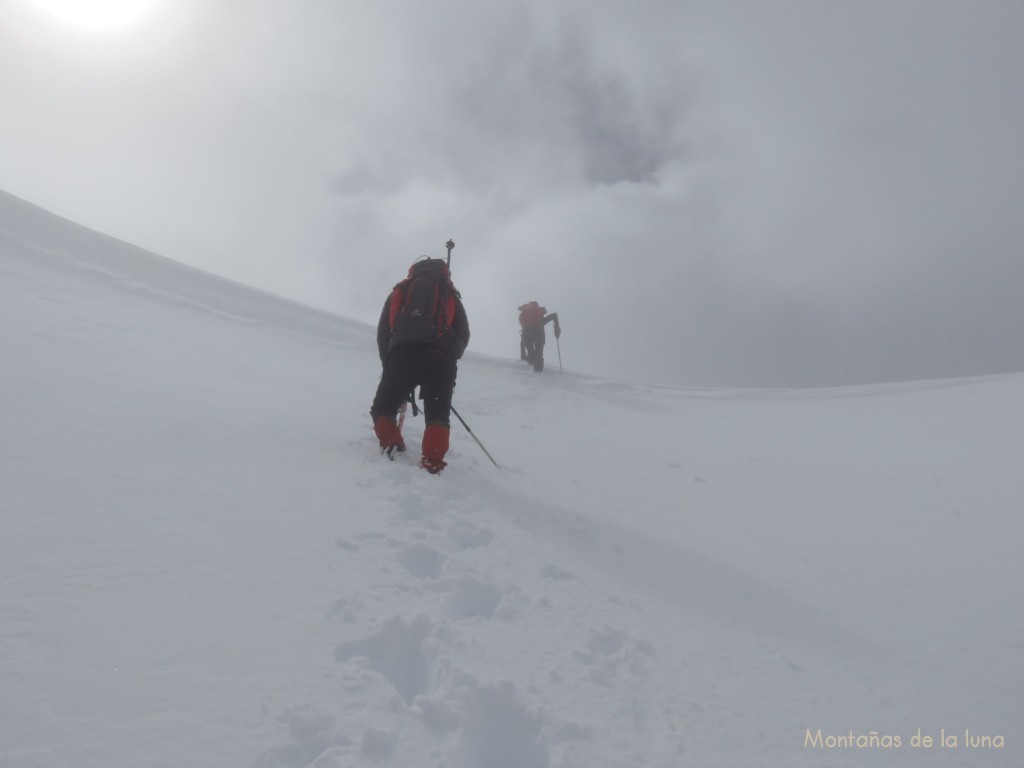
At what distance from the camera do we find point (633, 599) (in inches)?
95.4

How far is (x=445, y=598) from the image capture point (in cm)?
218

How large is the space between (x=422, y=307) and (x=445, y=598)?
243 centimetres

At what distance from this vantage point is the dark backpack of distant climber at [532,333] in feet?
43.1

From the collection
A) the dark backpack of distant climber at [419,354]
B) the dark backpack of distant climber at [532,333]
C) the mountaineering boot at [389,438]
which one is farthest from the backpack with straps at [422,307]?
the dark backpack of distant climber at [532,333]

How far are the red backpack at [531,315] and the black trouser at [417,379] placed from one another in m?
9.26

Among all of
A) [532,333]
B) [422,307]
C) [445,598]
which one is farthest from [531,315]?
[445,598]

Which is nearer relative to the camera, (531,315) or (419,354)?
(419,354)

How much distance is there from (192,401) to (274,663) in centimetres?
314

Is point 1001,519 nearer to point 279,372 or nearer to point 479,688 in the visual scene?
point 479,688

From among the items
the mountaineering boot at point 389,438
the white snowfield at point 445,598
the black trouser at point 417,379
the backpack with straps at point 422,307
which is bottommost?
the white snowfield at point 445,598

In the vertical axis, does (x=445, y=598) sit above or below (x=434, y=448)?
below

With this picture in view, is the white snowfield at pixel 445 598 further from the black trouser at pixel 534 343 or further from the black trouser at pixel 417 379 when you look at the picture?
the black trouser at pixel 534 343

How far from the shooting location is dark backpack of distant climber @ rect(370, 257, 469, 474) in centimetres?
400

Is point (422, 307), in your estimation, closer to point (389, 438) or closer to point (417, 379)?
point (417, 379)
